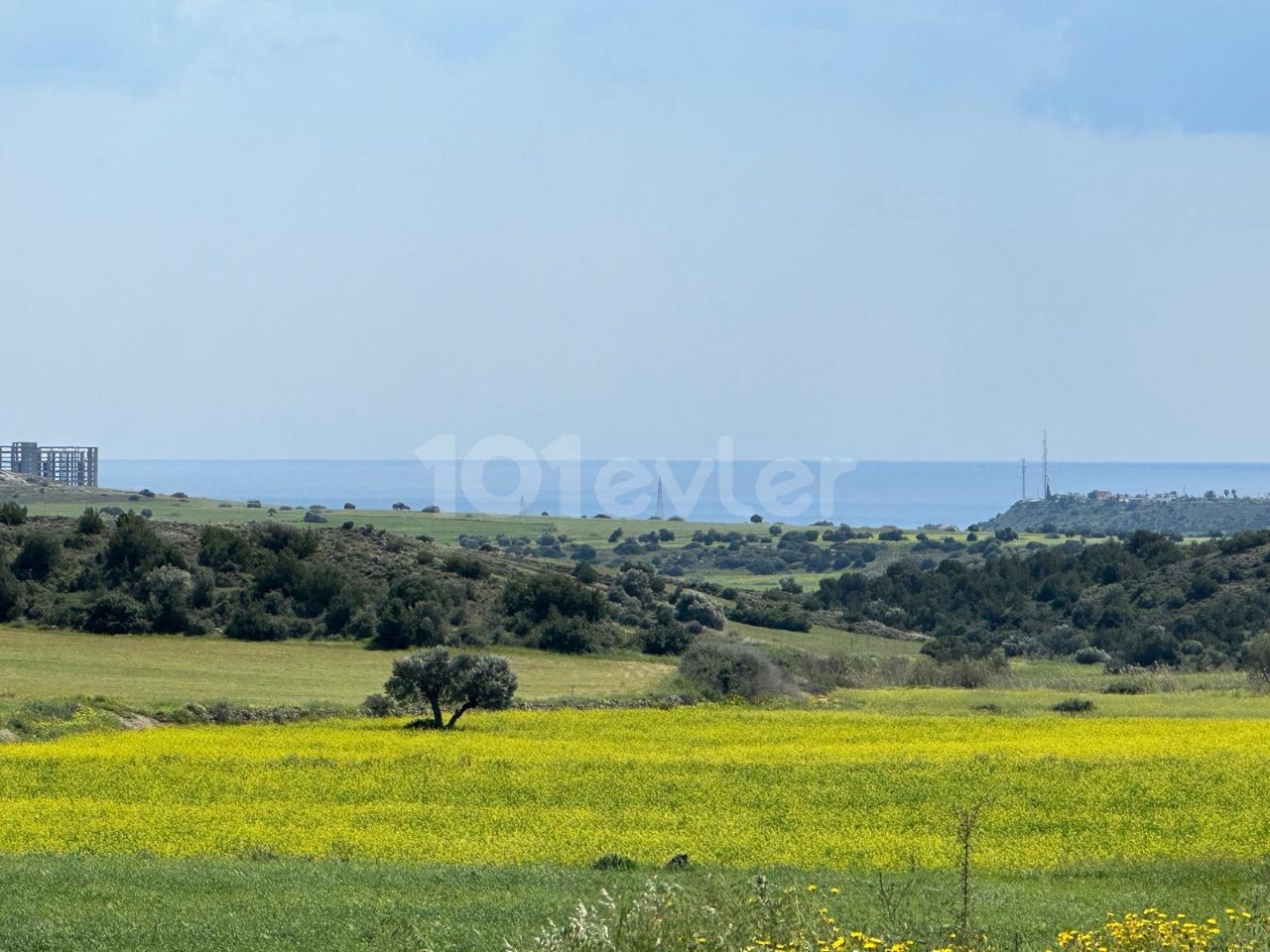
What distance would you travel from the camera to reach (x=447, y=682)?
36.1 meters

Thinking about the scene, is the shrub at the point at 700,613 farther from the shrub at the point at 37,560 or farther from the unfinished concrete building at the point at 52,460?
the unfinished concrete building at the point at 52,460

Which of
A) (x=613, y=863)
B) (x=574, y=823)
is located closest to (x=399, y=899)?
(x=613, y=863)

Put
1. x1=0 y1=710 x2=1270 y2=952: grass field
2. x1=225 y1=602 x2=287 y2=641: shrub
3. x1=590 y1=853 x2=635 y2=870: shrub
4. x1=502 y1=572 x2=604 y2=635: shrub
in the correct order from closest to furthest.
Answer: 1. x1=0 y1=710 x2=1270 y2=952: grass field
2. x1=590 y1=853 x2=635 y2=870: shrub
3. x1=225 y1=602 x2=287 y2=641: shrub
4. x1=502 y1=572 x2=604 y2=635: shrub

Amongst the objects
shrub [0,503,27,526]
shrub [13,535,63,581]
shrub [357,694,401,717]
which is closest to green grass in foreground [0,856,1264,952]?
shrub [357,694,401,717]

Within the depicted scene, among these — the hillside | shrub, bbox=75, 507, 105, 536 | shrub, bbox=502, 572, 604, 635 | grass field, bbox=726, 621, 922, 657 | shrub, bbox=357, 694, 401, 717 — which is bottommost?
shrub, bbox=357, 694, 401, 717

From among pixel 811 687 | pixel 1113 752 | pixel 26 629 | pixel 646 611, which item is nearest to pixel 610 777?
pixel 1113 752

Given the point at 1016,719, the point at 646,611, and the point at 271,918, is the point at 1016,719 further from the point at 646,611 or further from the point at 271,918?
the point at 646,611

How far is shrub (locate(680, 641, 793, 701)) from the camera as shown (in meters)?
43.9

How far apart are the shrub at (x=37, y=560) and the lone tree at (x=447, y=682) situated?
28.9 m

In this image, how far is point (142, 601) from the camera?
57.7m

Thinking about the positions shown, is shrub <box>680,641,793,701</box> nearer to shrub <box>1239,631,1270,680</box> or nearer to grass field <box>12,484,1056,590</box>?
shrub <box>1239,631,1270,680</box>

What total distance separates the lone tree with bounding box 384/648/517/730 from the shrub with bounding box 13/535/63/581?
28.9m

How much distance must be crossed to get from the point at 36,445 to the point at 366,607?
145m

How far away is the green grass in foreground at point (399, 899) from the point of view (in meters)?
13.4
